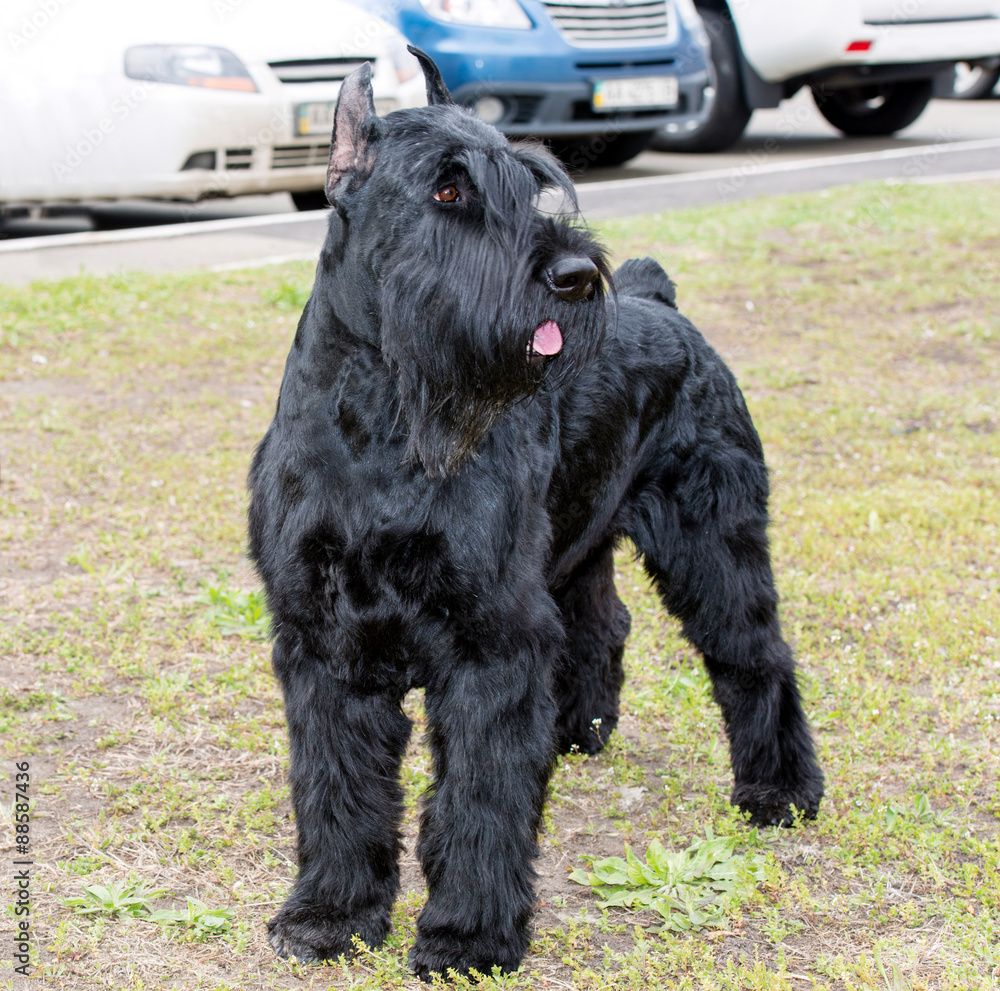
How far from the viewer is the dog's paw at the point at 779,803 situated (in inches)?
130

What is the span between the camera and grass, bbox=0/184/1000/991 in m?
2.81

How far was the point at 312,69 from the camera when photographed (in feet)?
26.7

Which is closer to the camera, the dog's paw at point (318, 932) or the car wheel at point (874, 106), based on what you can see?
Answer: the dog's paw at point (318, 932)

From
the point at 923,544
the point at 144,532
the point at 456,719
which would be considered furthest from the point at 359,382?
the point at 923,544

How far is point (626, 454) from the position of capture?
10.2ft

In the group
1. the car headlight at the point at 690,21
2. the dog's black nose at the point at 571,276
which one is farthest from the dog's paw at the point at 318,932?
the car headlight at the point at 690,21

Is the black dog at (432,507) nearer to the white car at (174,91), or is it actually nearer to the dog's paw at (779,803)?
the dog's paw at (779,803)

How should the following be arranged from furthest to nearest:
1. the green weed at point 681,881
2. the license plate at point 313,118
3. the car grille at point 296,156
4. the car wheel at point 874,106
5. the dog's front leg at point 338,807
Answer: the car wheel at point 874,106, the car grille at point 296,156, the license plate at point 313,118, the green weed at point 681,881, the dog's front leg at point 338,807

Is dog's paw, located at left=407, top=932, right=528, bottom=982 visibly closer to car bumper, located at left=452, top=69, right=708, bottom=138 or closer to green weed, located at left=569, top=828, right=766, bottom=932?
green weed, located at left=569, top=828, right=766, bottom=932

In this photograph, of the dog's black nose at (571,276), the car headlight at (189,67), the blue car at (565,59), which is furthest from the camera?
the blue car at (565,59)

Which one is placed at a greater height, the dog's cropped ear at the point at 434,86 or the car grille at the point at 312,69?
the dog's cropped ear at the point at 434,86

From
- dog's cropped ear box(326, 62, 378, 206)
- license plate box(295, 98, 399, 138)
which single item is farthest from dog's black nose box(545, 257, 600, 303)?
license plate box(295, 98, 399, 138)

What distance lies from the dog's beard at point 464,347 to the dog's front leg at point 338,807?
585 mm

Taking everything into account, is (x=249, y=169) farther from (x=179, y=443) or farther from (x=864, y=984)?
(x=864, y=984)
